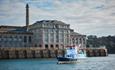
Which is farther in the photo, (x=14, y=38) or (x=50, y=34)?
(x=50, y=34)

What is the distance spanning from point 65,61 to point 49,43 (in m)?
52.9

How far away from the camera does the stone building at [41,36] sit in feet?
440

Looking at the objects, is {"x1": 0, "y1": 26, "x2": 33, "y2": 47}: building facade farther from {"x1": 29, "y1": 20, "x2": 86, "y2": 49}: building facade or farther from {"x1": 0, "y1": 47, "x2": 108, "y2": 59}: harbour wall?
{"x1": 0, "y1": 47, "x2": 108, "y2": 59}: harbour wall

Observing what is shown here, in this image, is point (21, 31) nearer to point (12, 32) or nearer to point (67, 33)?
point (12, 32)

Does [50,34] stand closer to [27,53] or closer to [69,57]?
[27,53]

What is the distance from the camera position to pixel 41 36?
5295 inches

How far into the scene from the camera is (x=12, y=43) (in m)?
135

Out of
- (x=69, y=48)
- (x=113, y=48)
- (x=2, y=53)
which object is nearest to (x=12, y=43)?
(x=2, y=53)

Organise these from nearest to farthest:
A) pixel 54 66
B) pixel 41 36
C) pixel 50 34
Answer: pixel 54 66
pixel 41 36
pixel 50 34

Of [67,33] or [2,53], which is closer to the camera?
[2,53]

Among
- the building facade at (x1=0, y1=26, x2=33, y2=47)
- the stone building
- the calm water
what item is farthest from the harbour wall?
the calm water

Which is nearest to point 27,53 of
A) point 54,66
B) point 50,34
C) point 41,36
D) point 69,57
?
point 41,36

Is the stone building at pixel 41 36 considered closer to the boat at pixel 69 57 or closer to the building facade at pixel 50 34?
the building facade at pixel 50 34

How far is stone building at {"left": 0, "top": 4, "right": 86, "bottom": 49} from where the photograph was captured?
134m
